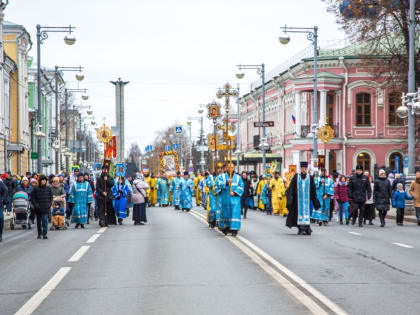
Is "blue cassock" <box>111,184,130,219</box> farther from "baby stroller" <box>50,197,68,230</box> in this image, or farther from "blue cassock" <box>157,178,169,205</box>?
"blue cassock" <box>157,178,169,205</box>

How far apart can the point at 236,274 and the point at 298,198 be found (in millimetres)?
8974

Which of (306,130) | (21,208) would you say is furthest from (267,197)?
(306,130)

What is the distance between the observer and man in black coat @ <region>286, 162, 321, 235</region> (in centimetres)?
1962

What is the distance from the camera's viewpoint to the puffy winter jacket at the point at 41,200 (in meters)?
19.4

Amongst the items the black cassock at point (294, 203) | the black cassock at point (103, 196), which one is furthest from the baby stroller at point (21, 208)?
the black cassock at point (294, 203)

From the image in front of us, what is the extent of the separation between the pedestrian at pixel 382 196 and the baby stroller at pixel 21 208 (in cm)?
1039

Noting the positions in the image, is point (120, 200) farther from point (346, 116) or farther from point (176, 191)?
point (346, 116)

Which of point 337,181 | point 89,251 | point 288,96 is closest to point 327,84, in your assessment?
point 288,96

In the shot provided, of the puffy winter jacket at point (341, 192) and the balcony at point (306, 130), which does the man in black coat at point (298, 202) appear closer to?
the puffy winter jacket at point (341, 192)

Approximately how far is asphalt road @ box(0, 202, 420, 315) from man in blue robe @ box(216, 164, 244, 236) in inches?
15.3

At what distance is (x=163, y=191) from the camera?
44.8 m

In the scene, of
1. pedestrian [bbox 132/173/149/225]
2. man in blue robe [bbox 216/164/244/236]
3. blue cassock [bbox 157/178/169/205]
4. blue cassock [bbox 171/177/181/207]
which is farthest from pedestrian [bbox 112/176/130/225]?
blue cassock [bbox 157/178/169/205]

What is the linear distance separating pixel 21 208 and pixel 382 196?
35.2 ft

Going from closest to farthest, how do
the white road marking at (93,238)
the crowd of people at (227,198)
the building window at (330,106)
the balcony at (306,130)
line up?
the white road marking at (93,238), the crowd of people at (227,198), the balcony at (306,130), the building window at (330,106)
